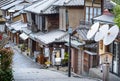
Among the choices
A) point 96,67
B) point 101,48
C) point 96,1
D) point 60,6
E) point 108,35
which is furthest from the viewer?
point 60,6

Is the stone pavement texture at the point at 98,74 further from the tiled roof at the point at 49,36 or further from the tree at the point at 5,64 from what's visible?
the tiled roof at the point at 49,36

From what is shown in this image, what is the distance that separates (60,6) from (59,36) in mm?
3543

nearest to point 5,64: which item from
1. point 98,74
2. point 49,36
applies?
point 98,74

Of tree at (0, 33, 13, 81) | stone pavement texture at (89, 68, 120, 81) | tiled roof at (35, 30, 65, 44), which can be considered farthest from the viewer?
tiled roof at (35, 30, 65, 44)

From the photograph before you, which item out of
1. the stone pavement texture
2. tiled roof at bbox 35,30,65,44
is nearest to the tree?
the stone pavement texture

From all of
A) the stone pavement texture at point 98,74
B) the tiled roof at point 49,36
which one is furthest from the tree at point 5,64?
the tiled roof at point 49,36

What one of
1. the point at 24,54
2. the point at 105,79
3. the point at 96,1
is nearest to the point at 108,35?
the point at 105,79

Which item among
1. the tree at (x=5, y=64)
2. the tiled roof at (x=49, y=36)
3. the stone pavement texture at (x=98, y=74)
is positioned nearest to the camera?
the tree at (x=5, y=64)

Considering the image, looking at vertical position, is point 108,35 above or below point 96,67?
above

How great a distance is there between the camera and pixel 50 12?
4028 cm

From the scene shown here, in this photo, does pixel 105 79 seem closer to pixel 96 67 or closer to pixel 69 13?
pixel 96 67

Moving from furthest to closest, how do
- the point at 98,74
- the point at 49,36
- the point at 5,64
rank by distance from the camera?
the point at 49,36 → the point at 98,74 → the point at 5,64

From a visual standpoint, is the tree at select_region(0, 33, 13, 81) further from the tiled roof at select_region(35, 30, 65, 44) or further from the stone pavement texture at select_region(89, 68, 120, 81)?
the tiled roof at select_region(35, 30, 65, 44)

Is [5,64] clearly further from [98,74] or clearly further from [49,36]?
[49,36]
